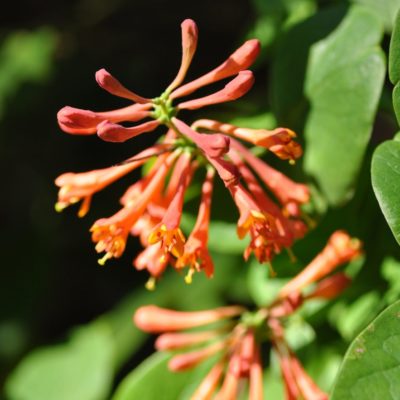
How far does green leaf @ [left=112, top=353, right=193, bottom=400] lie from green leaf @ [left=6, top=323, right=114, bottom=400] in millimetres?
696

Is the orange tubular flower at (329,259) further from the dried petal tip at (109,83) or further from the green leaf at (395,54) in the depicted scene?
the dried petal tip at (109,83)

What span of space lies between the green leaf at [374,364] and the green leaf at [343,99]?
50 cm

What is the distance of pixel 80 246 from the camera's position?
3842 mm

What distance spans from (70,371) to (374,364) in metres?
2.00

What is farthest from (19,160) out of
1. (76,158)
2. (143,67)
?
(143,67)

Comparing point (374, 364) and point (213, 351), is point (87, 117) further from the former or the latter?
point (213, 351)

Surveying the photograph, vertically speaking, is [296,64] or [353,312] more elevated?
[296,64]

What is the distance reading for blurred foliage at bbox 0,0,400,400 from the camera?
187cm

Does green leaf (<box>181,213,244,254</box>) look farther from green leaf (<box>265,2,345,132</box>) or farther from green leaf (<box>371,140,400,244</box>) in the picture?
green leaf (<box>371,140,400,244</box>)

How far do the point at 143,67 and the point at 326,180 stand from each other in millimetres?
2236

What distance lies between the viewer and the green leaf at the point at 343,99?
71.8 inches

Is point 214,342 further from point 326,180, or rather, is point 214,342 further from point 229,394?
point 326,180

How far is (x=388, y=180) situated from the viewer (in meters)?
1.50

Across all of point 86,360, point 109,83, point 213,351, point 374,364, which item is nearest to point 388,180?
point 374,364
